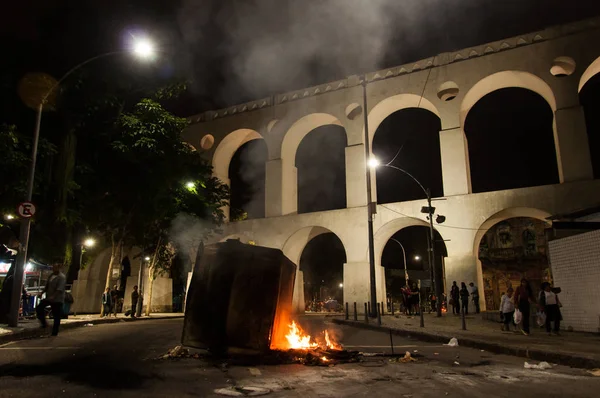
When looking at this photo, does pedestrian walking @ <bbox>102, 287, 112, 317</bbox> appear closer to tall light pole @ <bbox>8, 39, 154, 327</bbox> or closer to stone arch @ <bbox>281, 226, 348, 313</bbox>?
tall light pole @ <bbox>8, 39, 154, 327</bbox>

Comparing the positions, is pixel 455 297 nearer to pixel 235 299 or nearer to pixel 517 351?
pixel 517 351

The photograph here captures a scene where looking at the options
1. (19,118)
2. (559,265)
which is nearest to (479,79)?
(559,265)

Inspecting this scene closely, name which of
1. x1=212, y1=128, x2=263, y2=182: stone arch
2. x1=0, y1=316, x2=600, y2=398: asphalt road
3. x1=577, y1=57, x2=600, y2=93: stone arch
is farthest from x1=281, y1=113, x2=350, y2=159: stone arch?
x1=0, y1=316, x2=600, y2=398: asphalt road

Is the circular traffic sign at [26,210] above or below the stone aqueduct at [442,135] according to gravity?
below

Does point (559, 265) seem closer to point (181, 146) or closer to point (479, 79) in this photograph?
point (479, 79)

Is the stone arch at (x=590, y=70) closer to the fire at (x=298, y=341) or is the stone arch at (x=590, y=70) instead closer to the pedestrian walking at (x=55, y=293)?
the fire at (x=298, y=341)

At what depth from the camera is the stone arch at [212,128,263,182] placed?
100 feet

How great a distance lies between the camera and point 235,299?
734 centimetres

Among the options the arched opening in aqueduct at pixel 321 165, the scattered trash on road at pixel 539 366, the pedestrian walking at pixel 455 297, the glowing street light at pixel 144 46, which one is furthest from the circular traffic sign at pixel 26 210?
the arched opening in aqueduct at pixel 321 165

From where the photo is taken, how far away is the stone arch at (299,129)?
2806 centimetres

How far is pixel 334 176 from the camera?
1312 inches

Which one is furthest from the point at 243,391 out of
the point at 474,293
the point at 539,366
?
the point at 474,293

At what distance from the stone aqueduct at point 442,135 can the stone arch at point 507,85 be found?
67 millimetres

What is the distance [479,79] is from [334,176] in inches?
498
